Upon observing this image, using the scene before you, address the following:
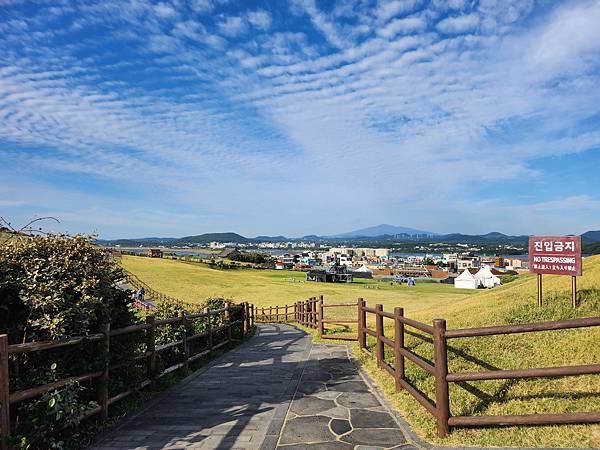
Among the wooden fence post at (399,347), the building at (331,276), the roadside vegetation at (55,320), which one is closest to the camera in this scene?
the roadside vegetation at (55,320)

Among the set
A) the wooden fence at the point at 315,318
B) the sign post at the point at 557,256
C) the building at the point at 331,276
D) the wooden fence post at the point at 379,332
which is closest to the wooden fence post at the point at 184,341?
the wooden fence post at the point at 379,332

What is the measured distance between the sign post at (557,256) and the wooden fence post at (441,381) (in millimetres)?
5189

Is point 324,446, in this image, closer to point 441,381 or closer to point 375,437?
point 375,437

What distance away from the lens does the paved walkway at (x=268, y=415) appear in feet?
16.2

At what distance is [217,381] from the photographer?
815cm

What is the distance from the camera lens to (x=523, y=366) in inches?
286

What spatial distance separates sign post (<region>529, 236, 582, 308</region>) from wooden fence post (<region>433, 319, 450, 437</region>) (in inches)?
204

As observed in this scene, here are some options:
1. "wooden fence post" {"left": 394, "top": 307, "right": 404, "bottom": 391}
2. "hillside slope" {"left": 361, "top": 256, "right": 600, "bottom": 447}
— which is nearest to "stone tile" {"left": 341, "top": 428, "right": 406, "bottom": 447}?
"hillside slope" {"left": 361, "top": 256, "right": 600, "bottom": 447}

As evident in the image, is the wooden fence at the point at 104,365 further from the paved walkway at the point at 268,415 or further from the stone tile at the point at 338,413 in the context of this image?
the stone tile at the point at 338,413

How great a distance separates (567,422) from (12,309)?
6326mm

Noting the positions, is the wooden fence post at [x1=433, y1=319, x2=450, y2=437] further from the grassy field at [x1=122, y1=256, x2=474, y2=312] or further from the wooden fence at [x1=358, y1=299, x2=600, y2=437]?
the grassy field at [x1=122, y1=256, x2=474, y2=312]

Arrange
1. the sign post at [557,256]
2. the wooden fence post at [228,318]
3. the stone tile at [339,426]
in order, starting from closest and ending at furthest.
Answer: the stone tile at [339,426] → the sign post at [557,256] → the wooden fence post at [228,318]

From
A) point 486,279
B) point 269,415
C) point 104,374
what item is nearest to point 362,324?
point 269,415

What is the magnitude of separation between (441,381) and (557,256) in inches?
215
